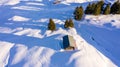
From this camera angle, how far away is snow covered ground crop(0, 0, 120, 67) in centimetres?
3634

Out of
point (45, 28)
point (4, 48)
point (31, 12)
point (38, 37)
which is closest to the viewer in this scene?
point (4, 48)

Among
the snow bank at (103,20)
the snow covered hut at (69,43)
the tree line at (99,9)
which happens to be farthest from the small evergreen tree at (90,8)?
the snow covered hut at (69,43)

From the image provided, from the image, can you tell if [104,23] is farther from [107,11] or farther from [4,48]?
[4,48]

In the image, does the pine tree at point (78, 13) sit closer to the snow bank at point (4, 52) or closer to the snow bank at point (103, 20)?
the snow bank at point (103, 20)

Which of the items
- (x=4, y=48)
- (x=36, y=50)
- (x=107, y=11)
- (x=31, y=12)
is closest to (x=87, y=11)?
(x=107, y=11)

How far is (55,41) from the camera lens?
41.3 meters

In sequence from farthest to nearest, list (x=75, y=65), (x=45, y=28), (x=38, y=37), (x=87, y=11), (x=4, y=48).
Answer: (x=87, y=11) → (x=45, y=28) → (x=38, y=37) → (x=4, y=48) → (x=75, y=65)

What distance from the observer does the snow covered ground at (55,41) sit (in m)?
36.3

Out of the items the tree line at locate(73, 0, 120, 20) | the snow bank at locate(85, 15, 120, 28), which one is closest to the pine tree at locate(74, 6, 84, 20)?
the tree line at locate(73, 0, 120, 20)

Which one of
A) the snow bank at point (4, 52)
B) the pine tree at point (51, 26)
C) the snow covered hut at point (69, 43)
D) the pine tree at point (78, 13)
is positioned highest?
the pine tree at point (78, 13)

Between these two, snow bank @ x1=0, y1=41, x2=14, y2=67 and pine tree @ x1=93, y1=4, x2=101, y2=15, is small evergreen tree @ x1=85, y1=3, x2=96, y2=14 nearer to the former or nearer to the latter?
A: pine tree @ x1=93, y1=4, x2=101, y2=15

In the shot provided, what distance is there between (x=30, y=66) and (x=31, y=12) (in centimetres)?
3045

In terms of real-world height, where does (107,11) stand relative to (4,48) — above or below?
above

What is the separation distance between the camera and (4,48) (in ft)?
133
